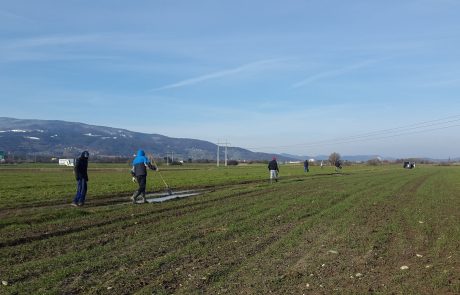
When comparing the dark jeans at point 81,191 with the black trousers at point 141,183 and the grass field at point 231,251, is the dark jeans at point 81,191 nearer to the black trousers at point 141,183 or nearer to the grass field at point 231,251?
the black trousers at point 141,183

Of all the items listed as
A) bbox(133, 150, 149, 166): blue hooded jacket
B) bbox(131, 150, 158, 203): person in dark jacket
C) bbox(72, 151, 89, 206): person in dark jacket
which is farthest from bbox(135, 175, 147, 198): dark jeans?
bbox(72, 151, 89, 206): person in dark jacket

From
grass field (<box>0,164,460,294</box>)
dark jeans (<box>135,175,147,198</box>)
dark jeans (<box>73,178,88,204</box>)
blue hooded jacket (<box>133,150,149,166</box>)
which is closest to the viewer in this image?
grass field (<box>0,164,460,294</box>)

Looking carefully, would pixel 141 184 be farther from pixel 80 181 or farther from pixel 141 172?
pixel 80 181

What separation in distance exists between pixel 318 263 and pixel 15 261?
500cm

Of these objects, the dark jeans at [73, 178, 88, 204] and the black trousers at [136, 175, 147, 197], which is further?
the black trousers at [136, 175, 147, 197]

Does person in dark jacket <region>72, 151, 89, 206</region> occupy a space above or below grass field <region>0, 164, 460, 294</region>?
above

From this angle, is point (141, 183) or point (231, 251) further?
point (141, 183)

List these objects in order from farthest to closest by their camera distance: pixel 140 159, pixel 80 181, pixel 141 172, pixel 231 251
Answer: pixel 140 159 < pixel 141 172 < pixel 80 181 < pixel 231 251

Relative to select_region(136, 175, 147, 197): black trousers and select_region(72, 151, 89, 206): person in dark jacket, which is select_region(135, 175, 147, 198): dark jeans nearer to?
select_region(136, 175, 147, 197): black trousers

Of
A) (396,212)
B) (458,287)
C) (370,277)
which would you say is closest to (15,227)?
(370,277)

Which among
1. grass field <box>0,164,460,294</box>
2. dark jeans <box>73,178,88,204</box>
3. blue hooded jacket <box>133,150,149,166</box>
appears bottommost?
grass field <box>0,164,460,294</box>

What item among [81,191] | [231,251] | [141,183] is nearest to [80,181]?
[81,191]

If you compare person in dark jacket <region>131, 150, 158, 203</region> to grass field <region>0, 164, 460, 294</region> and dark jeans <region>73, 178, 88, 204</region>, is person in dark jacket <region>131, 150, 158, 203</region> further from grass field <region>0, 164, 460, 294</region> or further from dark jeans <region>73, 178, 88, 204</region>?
grass field <region>0, 164, 460, 294</region>

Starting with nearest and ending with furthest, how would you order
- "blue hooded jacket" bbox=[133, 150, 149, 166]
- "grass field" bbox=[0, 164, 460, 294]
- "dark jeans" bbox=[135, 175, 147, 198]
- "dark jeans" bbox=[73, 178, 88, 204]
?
"grass field" bbox=[0, 164, 460, 294] < "dark jeans" bbox=[73, 178, 88, 204] < "dark jeans" bbox=[135, 175, 147, 198] < "blue hooded jacket" bbox=[133, 150, 149, 166]
